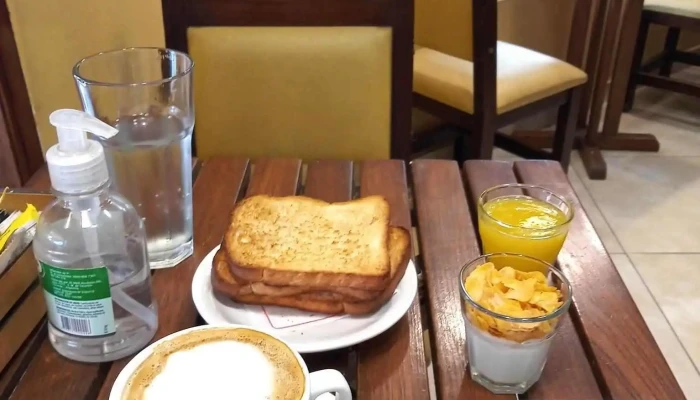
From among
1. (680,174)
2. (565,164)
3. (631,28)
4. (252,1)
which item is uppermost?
(252,1)

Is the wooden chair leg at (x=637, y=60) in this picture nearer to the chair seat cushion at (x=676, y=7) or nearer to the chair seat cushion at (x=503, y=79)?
the chair seat cushion at (x=676, y=7)

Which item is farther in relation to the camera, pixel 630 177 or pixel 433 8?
pixel 630 177

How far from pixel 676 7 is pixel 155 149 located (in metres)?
2.39

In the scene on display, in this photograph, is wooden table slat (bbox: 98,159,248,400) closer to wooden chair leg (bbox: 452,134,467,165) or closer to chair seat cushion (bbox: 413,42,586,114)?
chair seat cushion (bbox: 413,42,586,114)

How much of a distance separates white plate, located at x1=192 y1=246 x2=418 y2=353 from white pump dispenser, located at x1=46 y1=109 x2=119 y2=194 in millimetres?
184

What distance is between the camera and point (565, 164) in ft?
6.97

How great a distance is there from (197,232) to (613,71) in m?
2.08

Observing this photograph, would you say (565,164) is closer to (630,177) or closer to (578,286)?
(630,177)

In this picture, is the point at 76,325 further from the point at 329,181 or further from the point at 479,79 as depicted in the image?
the point at 479,79

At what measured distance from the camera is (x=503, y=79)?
191cm

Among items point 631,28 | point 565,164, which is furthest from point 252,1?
point 631,28

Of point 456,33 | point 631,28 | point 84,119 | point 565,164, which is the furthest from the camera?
point 631,28

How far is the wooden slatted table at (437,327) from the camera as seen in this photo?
61 centimetres

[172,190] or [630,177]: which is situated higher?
[172,190]
